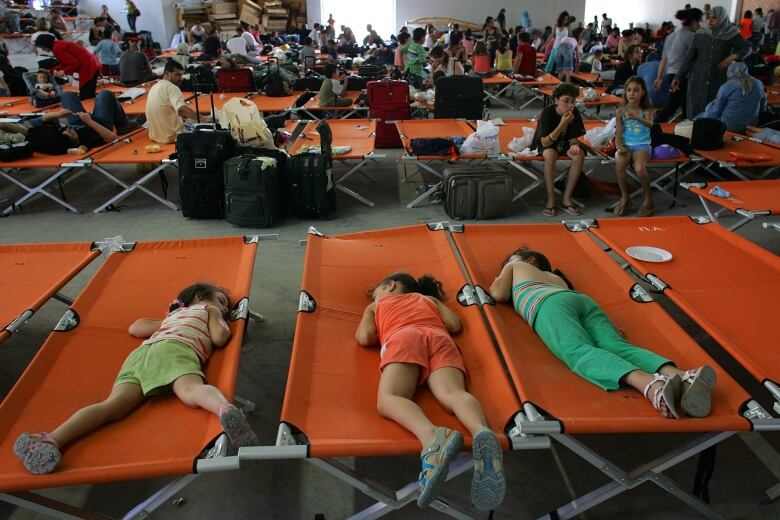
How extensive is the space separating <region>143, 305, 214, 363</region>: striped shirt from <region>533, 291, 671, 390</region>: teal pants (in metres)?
1.37

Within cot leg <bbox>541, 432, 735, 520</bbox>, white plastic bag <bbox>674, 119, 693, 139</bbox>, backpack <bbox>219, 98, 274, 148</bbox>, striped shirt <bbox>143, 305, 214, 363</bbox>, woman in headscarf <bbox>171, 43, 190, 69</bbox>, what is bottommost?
cot leg <bbox>541, 432, 735, 520</bbox>

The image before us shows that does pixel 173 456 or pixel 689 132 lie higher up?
pixel 689 132

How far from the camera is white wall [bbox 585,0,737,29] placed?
16609 millimetres

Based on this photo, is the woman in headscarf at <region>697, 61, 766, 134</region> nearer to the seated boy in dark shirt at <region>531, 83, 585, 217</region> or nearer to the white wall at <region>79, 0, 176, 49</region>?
the seated boy in dark shirt at <region>531, 83, 585, 217</region>

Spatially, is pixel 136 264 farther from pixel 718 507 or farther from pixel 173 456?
pixel 718 507

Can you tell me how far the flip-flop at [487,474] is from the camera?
5.57 feet

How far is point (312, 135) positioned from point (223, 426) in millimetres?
4343

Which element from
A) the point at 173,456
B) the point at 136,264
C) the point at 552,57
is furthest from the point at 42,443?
the point at 552,57

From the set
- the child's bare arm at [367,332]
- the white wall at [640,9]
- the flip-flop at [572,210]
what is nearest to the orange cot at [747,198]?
the flip-flop at [572,210]

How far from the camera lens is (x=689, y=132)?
5402 millimetres

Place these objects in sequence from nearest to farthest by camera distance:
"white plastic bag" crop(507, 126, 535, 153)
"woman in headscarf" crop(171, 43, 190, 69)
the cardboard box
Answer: "white plastic bag" crop(507, 126, 535, 153) → "woman in headscarf" crop(171, 43, 190, 69) → the cardboard box

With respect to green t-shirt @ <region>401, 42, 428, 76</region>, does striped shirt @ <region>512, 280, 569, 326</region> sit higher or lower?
lower

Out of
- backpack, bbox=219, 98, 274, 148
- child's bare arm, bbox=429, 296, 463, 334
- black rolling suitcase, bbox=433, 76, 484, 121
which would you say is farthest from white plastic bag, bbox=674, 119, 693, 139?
child's bare arm, bbox=429, 296, 463, 334

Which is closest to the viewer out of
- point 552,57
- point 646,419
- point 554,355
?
point 646,419
